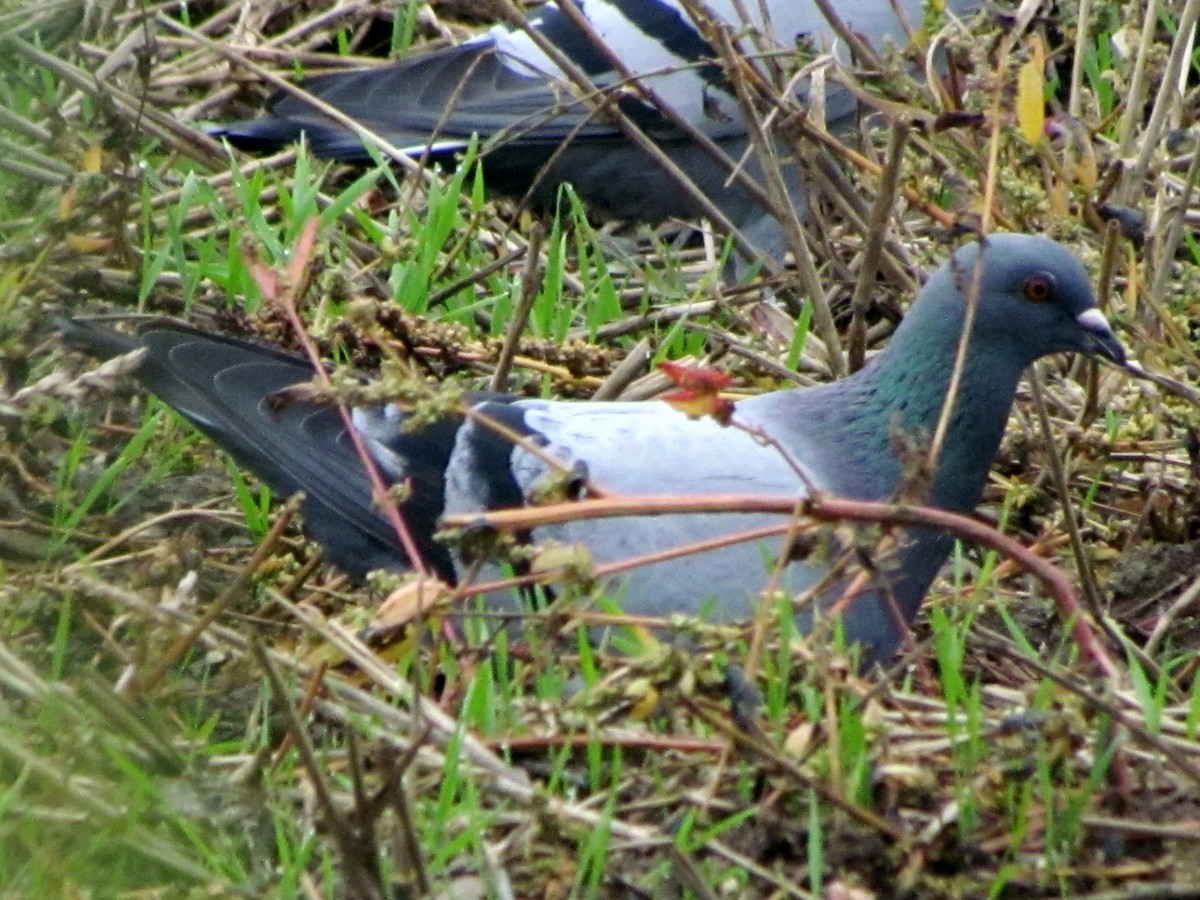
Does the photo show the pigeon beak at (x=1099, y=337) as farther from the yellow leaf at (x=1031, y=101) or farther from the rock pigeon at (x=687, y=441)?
the yellow leaf at (x=1031, y=101)

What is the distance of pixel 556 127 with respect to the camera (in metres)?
6.07

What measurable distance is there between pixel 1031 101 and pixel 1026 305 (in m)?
0.57

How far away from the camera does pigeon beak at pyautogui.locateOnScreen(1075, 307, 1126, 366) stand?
3.80 m

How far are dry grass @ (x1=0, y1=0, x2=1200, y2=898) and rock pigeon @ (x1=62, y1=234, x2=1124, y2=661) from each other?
5.5 inches

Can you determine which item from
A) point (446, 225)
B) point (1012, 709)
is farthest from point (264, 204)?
point (1012, 709)

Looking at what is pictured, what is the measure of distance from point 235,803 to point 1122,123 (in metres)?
2.73

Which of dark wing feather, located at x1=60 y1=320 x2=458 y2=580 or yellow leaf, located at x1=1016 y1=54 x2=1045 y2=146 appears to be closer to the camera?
yellow leaf, located at x1=1016 y1=54 x2=1045 y2=146

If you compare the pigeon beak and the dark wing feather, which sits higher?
the pigeon beak

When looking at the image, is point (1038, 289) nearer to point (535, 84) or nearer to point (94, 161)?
point (94, 161)

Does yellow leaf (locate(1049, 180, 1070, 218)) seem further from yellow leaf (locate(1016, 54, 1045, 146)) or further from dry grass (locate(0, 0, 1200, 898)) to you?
yellow leaf (locate(1016, 54, 1045, 146))

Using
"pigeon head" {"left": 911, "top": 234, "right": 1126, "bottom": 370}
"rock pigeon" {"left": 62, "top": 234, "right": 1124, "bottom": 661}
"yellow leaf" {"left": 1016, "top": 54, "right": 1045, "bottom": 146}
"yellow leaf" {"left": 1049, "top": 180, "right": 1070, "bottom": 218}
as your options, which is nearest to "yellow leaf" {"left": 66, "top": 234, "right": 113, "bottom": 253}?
"rock pigeon" {"left": 62, "top": 234, "right": 1124, "bottom": 661}

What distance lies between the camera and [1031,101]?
3.39m

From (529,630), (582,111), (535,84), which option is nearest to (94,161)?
(529,630)

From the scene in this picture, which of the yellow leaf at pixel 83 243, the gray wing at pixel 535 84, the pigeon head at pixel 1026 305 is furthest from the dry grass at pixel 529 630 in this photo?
the gray wing at pixel 535 84
